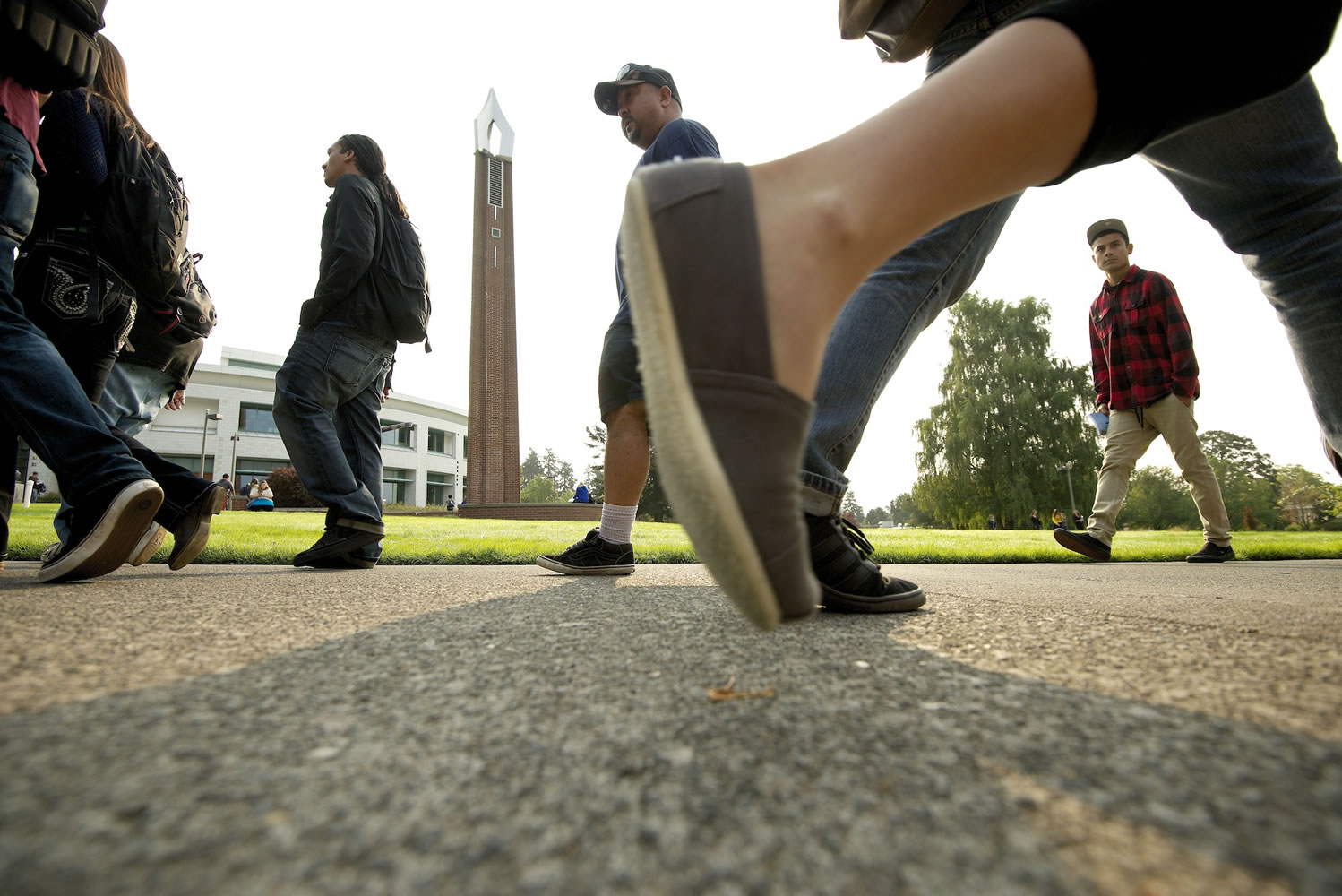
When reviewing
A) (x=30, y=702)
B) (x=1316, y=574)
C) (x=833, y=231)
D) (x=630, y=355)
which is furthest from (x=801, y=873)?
(x=1316, y=574)

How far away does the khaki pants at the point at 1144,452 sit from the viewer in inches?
166

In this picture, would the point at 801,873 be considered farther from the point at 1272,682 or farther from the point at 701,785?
the point at 1272,682

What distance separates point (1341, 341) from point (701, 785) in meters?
1.54

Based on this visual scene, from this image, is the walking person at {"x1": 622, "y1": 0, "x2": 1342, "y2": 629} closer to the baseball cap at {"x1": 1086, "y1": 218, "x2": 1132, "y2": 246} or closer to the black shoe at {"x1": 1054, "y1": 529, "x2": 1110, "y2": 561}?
the black shoe at {"x1": 1054, "y1": 529, "x2": 1110, "y2": 561}

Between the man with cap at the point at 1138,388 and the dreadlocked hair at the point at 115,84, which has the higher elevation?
the dreadlocked hair at the point at 115,84

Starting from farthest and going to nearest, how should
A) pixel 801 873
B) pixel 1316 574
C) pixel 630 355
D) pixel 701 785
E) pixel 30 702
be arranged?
pixel 1316 574
pixel 630 355
pixel 30 702
pixel 701 785
pixel 801 873

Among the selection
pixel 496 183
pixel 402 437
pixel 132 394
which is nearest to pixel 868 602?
pixel 132 394

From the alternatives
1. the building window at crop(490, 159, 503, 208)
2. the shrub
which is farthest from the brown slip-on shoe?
the shrub

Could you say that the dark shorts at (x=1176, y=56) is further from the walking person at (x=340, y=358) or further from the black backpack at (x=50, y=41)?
the walking person at (x=340, y=358)

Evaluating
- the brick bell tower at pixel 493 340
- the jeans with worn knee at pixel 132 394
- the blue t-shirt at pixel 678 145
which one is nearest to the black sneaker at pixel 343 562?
the jeans with worn knee at pixel 132 394

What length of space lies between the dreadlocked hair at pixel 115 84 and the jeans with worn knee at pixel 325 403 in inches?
37.7

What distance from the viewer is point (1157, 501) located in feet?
102

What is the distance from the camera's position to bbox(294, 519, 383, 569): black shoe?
2.90 metres

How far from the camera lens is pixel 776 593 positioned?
2.25ft
